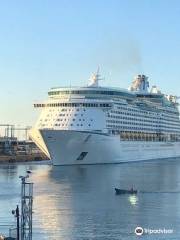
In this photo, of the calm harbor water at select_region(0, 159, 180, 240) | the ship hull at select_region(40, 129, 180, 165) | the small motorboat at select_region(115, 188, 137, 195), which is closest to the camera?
the calm harbor water at select_region(0, 159, 180, 240)

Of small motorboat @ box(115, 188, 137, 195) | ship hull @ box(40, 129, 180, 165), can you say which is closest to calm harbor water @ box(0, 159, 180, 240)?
small motorboat @ box(115, 188, 137, 195)

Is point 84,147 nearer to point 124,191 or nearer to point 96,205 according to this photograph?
point 124,191

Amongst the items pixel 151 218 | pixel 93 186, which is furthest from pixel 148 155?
pixel 151 218

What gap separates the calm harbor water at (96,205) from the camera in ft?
116

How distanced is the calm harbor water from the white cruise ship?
12.8 metres

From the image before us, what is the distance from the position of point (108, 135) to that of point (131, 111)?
11.3 metres

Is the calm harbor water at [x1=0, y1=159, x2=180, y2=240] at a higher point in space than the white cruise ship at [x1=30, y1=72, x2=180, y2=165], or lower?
lower

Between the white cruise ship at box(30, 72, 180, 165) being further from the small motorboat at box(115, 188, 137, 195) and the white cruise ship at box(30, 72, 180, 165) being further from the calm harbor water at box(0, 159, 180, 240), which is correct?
the small motorboat at box(115, 188, 137, 195)

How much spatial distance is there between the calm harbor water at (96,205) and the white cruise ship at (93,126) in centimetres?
1284

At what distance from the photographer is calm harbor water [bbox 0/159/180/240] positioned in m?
35.4

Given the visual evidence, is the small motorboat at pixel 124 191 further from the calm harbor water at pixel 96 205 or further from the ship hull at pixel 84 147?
the ship hull at pixel 84 147

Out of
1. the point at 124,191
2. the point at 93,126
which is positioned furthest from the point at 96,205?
the point at 93,126

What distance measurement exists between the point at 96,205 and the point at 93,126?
43726 millimetres

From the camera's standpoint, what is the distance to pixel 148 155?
107688 millimetres
